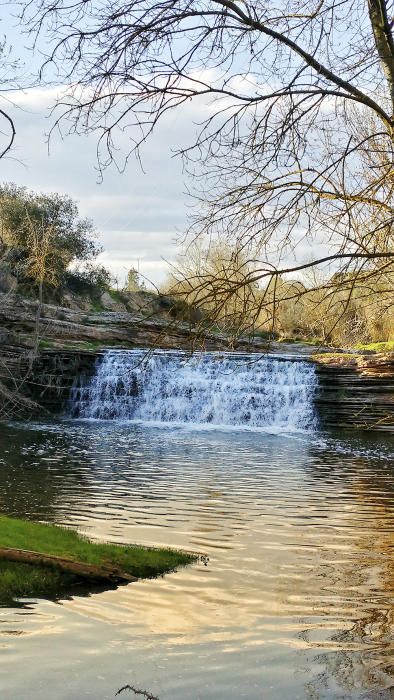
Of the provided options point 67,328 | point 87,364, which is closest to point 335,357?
point 87,364

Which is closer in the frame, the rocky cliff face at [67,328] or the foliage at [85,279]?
the rocky cliff face at [67,328]

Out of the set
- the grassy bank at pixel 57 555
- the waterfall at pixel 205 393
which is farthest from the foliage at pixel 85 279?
the grassy bank at pixel 57 555

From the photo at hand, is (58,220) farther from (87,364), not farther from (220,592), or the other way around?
(220,592)

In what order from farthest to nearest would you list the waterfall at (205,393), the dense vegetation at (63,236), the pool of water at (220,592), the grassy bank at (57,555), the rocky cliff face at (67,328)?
the dense vegetation at (63,236) → the rocky cliff face at (67,328) → the waterfall at (205,393) → the grassy bank at (57,555) → the pool of water at (220,592)

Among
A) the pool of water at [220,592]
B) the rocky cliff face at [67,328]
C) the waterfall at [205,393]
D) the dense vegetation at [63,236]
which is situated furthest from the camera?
the dense vegetation at [63,236]

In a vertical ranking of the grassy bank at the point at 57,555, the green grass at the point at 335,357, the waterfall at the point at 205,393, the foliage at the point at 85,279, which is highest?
the foliage at the point at 85,279

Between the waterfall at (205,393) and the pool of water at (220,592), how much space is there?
872 centimetres

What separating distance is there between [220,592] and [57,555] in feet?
4.19

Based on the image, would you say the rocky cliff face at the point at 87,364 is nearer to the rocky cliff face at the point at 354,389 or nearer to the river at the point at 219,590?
the rocky cliff face at the point at 354,389

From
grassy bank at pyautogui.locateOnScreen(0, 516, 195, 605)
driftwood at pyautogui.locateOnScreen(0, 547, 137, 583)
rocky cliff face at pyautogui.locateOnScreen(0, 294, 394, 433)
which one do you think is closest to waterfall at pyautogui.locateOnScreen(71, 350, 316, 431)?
rocky cliff face at pyautogui.locateOnScreen(0, 294, 394, 433)

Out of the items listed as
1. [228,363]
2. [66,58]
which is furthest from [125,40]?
[228,363]

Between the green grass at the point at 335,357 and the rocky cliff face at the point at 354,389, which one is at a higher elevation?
the green grass at the point at 335,357

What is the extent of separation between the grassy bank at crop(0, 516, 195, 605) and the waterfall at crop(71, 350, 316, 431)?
1641 centimetres

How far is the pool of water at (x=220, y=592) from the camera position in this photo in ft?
14.5
